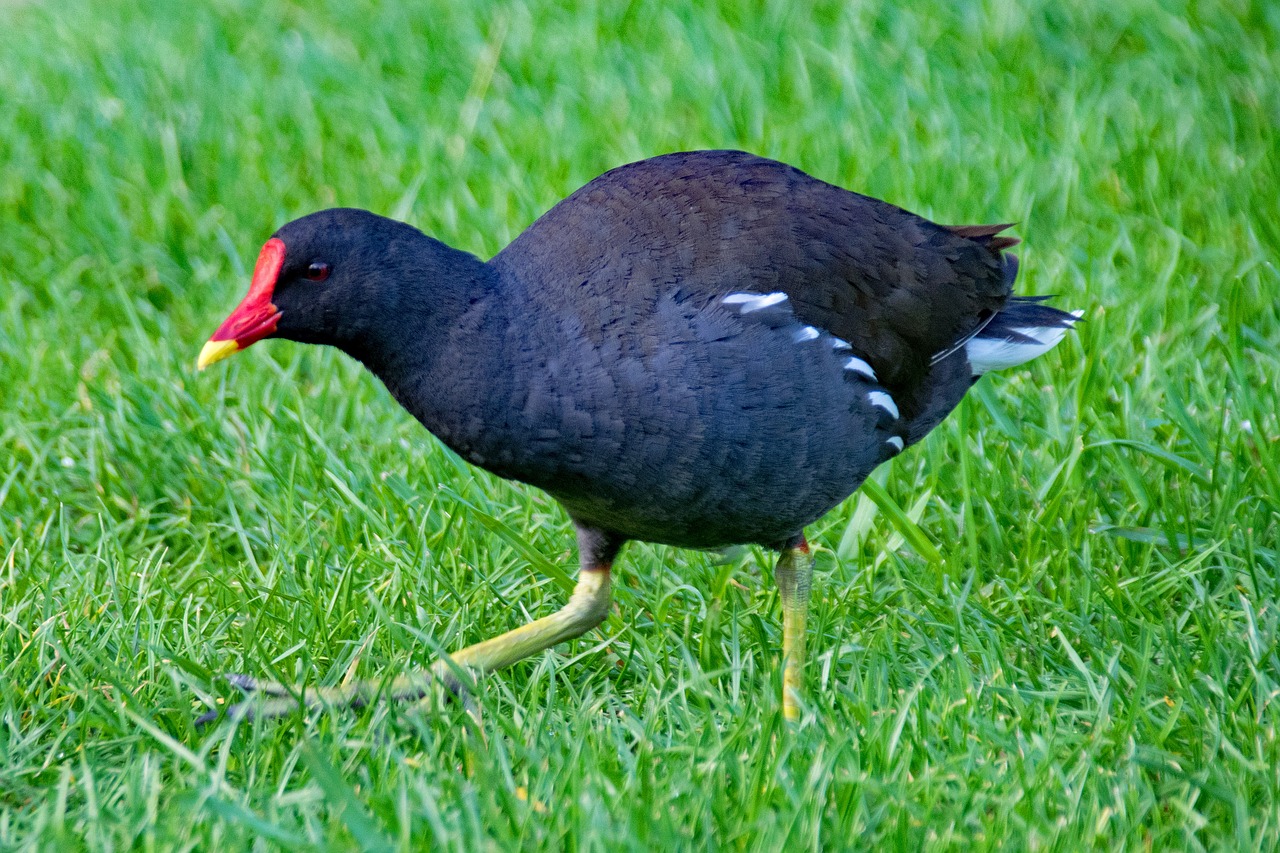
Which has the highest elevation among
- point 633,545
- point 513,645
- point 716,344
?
point 716,344

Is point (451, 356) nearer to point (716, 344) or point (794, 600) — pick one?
point (716, 344)

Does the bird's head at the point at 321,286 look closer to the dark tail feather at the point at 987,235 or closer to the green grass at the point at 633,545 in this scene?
the green grass at the point at 633,545

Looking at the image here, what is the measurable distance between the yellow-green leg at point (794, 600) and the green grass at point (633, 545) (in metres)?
A: 0.07

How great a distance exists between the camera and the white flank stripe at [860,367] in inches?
123

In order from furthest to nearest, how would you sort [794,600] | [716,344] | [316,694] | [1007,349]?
[1007,349] → [794,600] → [316,694] → [716,344]

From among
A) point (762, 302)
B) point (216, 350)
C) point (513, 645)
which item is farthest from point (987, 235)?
point (216, 350)

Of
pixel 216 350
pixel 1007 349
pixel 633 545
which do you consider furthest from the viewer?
pixel 633 545

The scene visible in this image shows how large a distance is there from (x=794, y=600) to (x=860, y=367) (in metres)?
0.53

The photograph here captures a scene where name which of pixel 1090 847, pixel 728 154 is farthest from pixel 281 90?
pixel 1090 847

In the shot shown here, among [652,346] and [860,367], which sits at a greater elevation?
[652,346]

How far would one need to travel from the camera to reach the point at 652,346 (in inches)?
112

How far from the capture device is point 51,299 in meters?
4.81

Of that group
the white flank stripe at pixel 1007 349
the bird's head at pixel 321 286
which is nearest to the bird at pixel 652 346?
the bird's head at pixel 321 286

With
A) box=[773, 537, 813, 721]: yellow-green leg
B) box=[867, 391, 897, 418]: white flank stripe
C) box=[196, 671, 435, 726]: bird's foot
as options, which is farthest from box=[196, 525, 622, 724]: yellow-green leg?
box=[867, 391, 897, 418]: white flank stripe
